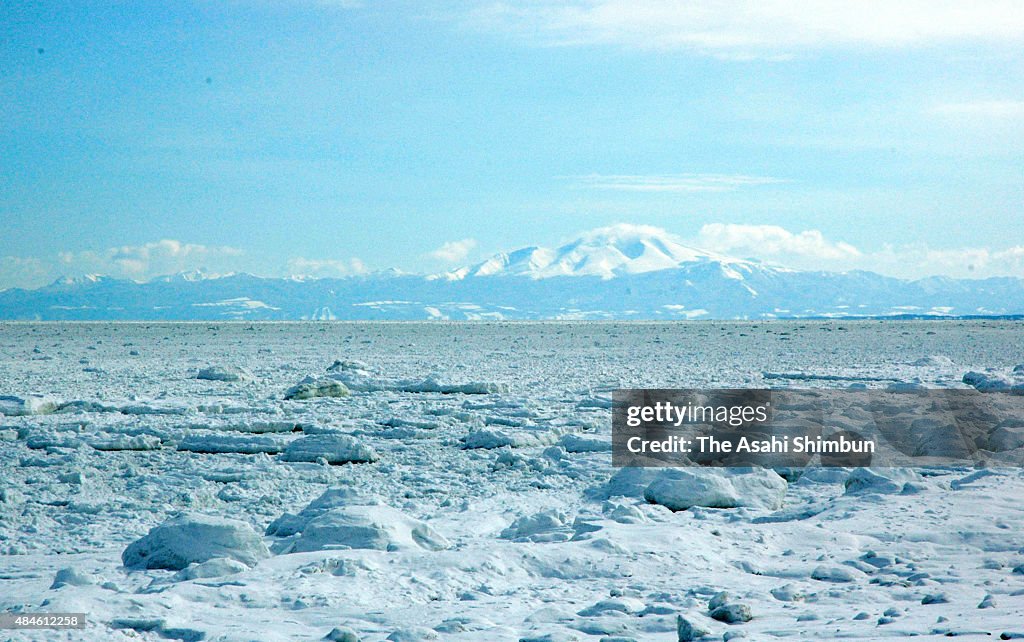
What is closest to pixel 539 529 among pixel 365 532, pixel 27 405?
pixel 365 532

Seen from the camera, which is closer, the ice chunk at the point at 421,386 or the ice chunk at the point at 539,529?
the ice chunk at the point at 539,529

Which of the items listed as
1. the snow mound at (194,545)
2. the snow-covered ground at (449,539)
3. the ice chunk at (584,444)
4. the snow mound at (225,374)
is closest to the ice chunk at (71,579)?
the snow-covered ground at (449,539)

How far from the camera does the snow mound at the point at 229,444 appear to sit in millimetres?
9312

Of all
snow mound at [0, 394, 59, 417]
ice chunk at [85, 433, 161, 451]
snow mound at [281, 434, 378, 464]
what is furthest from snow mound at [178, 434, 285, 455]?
snow mound at [0, 394, 59, 417]

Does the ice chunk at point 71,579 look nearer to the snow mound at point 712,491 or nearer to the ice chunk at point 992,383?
the snow mound at point 712,491

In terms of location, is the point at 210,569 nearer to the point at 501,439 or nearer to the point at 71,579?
the point at 71,579

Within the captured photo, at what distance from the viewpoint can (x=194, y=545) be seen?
209 inches

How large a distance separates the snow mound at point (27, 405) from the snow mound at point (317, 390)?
3.06 m

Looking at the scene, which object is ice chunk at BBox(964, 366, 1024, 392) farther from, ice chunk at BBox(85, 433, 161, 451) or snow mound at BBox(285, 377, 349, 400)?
ice chunk at BBox(85, 433, 161, 451)

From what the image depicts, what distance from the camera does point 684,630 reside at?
410 cm

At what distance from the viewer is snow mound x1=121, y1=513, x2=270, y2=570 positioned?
5.26m

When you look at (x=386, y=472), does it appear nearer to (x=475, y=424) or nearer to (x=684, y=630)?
(x=475, y=424)

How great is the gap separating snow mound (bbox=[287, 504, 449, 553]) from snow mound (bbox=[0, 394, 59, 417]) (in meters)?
7.72

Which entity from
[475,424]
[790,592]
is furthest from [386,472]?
[790,592]
